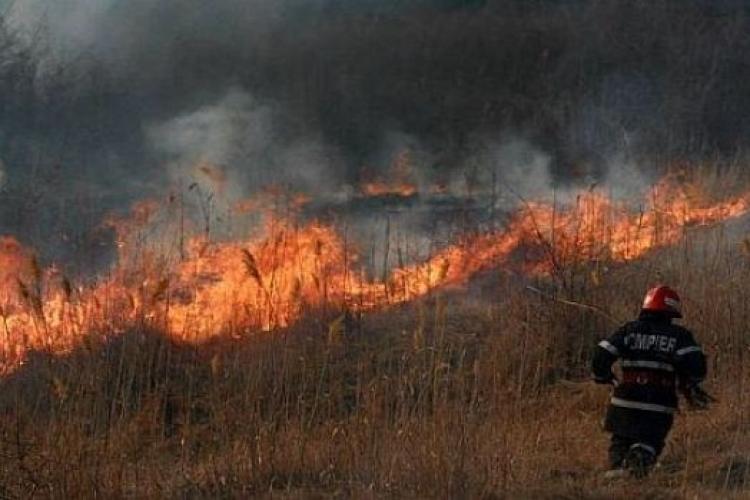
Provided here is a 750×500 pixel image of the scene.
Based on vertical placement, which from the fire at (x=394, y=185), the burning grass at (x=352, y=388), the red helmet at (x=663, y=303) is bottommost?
the burning grass at (x=352, y=388)

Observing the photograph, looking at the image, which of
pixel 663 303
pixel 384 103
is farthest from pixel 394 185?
pixel 663 303

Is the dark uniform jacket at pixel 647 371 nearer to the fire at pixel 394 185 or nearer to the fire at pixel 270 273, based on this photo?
the fire at pixel 270 273

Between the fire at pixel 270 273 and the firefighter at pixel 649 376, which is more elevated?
the fire at pixel 270 273

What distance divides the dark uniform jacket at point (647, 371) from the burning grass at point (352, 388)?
27cm

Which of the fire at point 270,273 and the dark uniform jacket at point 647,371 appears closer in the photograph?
the dark uniform jacket at point 647,371

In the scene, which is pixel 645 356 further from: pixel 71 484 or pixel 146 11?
pixel 146 11

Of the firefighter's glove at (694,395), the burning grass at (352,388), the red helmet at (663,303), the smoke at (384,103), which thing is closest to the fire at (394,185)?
the smoke at (384,103)

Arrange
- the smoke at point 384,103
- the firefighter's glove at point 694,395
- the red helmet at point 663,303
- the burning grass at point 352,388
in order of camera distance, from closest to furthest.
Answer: the burning grass at point 352,388, the firefighter's glove at point 694,395, the red helmet at point 663,303, the smoke at point 384,103

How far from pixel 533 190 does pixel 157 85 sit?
792cm

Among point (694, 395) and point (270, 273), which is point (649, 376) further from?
point (270, 273)

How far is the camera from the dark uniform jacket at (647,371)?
5879 millimetres

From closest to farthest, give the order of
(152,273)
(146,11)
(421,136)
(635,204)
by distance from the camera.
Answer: (152,273)
(635,204)
(146,11)
(421,136)

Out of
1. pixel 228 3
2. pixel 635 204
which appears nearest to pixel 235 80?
pixel 228 3

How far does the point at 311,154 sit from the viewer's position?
77.6ft
